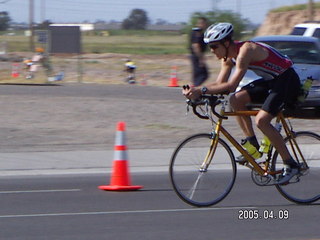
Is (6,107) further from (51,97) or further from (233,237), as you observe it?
(233,237)

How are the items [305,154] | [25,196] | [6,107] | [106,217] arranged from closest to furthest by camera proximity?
[106,217], [305,154], [25,196], [6,107]

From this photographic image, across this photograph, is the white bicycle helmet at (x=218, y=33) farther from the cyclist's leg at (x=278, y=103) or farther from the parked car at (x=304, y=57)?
the parked car at (x=304, y=57)

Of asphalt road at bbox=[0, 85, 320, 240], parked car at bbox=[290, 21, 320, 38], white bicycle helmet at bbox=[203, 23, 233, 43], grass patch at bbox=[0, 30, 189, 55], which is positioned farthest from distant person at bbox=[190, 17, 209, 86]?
grass patch at bbox=[0, 30, 189, 55]

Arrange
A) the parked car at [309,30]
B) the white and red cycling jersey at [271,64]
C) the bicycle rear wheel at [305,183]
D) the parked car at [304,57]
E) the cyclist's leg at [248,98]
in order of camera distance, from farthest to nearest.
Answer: the parked car at [309,30] → the parked car at [304,57] → the bicycle rear wheel at [305,183] → the cyclist's leg at [248,98] → the white and red cycling jersey at [271,64]

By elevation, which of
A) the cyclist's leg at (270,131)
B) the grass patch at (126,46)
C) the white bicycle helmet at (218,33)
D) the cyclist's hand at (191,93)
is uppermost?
the white bicycle helmet at (218,33)

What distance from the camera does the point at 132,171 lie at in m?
11.5

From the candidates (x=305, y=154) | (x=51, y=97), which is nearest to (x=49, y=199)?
(x=305, y=154)

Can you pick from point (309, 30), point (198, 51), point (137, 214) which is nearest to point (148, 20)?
point (309, 30)

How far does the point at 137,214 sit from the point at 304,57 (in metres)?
10.3

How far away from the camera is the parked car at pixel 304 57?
647 inches

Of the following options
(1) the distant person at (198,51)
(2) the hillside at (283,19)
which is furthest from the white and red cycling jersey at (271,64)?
(2) the hillside at (283,19)

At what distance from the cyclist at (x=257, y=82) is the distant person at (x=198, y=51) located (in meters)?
10.6

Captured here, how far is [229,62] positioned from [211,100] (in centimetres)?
45

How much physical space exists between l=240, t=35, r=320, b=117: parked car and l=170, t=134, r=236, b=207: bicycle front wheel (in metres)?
8.31
